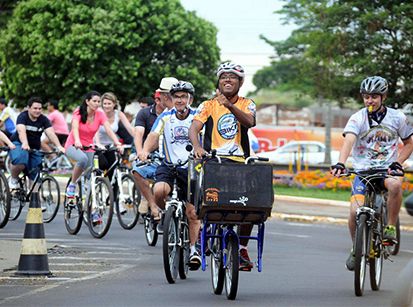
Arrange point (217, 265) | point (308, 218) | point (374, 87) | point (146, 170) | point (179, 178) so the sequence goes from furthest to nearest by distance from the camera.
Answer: point (308, 218) → point (146, 170) → point (179, 178) → point (374, 87) → point (217, 265)

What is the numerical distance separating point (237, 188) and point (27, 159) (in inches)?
325

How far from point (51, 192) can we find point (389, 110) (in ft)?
25.3

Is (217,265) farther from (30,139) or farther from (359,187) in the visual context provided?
(30,139)

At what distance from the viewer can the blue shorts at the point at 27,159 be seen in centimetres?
1841

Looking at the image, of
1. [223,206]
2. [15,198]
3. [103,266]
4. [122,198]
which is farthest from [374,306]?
[15,198]

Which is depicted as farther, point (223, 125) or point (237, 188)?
point (223, 125)

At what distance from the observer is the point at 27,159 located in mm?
18453

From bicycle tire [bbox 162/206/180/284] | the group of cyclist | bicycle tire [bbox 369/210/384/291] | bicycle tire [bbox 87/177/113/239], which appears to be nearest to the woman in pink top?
bicycle tire [bbox 87/177/113/239]

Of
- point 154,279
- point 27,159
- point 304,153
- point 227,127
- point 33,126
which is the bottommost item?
point 154,279

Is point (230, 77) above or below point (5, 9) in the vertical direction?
below

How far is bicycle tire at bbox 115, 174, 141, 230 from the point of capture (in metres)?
18.1

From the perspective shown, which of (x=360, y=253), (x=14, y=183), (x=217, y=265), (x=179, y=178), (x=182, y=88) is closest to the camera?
(x=217, y=265)

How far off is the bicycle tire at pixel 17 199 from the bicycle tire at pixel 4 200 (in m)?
0.27

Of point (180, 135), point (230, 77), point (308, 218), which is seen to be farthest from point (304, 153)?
point (230, 77)
